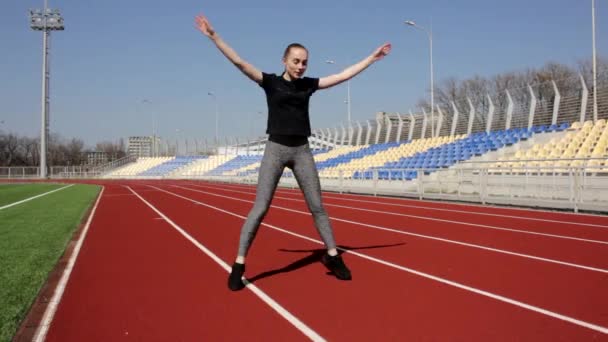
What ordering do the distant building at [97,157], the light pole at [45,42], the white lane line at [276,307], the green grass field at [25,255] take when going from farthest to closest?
the distant building at [97,157] → the light pole at [45,42] → the green grass field at [25,255] → the white lane line at [276,307]

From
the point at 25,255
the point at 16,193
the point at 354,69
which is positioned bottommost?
the point at 16,193

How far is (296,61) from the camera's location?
446 centimetres

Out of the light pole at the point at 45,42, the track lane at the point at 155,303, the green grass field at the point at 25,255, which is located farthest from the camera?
the light pole at the point at 45,42

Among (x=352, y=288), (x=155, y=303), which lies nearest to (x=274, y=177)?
(x=352, y=288)

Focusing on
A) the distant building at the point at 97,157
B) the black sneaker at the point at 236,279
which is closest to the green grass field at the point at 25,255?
the black sneaker at the point at 236,279

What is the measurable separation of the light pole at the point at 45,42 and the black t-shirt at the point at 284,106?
57.3 meters

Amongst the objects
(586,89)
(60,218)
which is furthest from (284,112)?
(586,89)

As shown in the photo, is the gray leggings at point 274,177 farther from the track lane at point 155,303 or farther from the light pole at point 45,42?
the light pole at point 45,42

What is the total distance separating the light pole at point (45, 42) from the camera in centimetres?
5494

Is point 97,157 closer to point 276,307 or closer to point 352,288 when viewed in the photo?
point 352,288

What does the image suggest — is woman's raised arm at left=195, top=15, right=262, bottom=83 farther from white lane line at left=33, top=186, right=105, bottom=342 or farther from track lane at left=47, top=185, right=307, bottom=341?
white lane line at left=33, top=186, right=105, bottom=342

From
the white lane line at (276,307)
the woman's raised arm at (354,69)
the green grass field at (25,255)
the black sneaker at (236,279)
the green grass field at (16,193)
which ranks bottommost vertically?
the green grass field at (16,193)

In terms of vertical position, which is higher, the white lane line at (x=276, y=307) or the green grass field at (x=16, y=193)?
the white lane line at (x=276, y=307)

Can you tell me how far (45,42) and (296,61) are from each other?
62.9m
